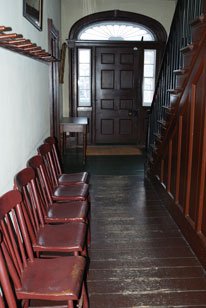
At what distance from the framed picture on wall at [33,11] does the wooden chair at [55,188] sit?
1306 millimetres

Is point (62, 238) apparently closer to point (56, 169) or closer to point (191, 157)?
point (191, 157)

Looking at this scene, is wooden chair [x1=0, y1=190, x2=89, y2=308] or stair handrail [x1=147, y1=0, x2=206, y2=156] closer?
wooden chair [x1=0, y1=190, x2=89, y2=308]

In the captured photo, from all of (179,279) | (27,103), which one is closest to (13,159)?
(27,103)

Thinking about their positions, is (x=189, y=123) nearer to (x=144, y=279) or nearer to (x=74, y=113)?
(x=144, y=279)

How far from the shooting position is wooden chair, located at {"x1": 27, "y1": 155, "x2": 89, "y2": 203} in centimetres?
293

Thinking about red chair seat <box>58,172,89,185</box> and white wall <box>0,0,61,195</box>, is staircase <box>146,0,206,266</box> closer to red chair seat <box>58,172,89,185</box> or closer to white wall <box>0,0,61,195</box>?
red chair seat <box>58,172,89,185</box>

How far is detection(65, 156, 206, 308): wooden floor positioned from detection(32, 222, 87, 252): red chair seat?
45cm

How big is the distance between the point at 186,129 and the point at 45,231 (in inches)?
64.1

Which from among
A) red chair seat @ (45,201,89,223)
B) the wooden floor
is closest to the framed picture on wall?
red chair seat @ (45,201,89,223)

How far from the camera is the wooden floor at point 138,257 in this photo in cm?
241

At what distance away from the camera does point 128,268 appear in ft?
9.14

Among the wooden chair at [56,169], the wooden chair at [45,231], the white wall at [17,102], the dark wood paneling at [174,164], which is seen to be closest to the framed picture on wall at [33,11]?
the white wall at [17,102]

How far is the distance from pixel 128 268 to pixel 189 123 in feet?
4.43

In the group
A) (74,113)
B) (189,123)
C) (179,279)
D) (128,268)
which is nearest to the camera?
(179,279)
